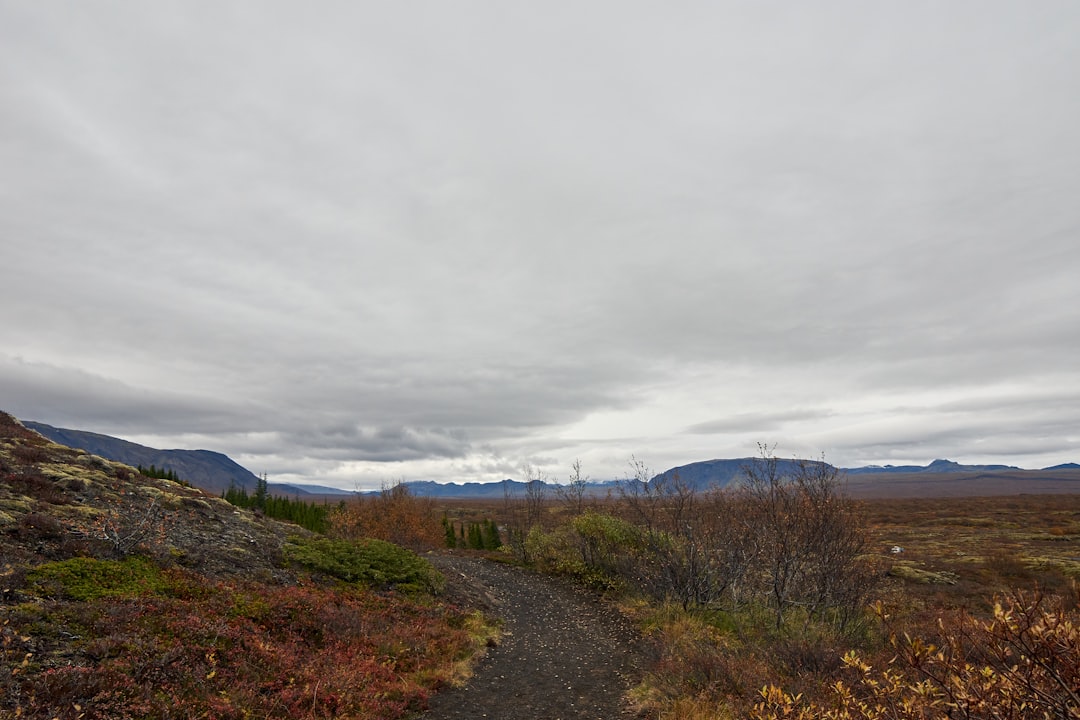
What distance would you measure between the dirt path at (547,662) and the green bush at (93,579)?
21.2 ft

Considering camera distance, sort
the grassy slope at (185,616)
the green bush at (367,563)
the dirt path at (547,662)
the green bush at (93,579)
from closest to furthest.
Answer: the grassy slope at (185,616) < the green bush at (93,579) < the dirt path at (547,662) < the green bush at (367,563)

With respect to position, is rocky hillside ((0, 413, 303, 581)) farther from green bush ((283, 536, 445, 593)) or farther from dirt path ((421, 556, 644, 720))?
dirt path ((421, 556, 644, 720))

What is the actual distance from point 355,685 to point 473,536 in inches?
1540

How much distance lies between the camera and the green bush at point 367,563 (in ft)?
57.9

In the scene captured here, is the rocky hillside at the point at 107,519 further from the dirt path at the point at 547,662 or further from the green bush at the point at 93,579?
the dirt path at the point at 547,662

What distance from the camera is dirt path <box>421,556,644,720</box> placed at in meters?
11.1

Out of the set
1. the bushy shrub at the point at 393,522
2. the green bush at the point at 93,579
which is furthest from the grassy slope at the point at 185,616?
the bushy shrub at the point at 393,522

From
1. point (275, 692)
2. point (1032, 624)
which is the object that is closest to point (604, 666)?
point (275, 692)

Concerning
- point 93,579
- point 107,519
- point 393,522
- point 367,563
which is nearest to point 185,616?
point 93,579

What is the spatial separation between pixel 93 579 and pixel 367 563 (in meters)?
9.15

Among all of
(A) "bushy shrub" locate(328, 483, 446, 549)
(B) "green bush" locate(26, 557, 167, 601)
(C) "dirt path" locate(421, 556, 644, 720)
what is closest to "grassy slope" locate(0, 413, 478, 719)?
(B) "green bush" locate(26, 557, 167, 601)

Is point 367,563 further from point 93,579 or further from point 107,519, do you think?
point 93,579

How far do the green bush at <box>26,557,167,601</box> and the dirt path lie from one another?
21.2 feet

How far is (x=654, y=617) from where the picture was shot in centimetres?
1786
